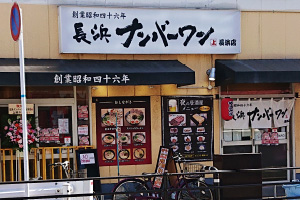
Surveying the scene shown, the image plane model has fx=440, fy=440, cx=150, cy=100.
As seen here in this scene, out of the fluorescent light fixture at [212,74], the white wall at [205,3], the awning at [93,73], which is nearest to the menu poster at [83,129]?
the awning at [93,73]

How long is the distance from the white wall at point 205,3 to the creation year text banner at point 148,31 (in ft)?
0.77

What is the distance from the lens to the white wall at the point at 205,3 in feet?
34.6

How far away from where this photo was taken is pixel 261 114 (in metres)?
11.6

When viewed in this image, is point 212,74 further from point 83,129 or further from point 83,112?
point 83,129

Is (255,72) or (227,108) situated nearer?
(255,72)

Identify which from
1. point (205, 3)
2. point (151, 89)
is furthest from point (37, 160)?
point (205, 3)

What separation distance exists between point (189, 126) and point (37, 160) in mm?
3891

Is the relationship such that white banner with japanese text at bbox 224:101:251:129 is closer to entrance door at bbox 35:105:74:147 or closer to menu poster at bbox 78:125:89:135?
menu poster at bbox 78:125:89:135

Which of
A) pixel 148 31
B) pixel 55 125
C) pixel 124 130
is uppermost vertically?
pixel 148 31

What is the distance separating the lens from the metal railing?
34.3 ft

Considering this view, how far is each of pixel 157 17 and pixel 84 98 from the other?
2.70 m

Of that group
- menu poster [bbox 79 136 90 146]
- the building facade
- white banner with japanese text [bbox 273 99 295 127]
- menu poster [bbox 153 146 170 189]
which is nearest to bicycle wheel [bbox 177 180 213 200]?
menu poster [bbox 153 146 170 189]

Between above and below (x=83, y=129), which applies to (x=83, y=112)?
above

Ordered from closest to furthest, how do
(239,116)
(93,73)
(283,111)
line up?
1. (93,73)
2. (239,116)
3. (283,111)
